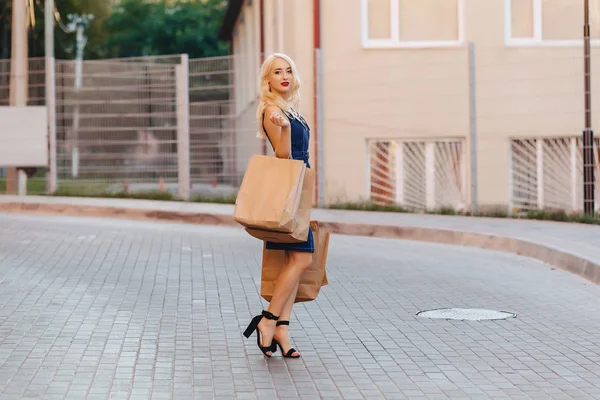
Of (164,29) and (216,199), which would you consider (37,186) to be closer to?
(216,199)

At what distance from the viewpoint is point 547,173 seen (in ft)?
62.1

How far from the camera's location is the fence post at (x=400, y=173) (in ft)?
62.4

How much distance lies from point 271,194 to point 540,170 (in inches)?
515

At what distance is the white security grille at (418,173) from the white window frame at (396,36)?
1595 millimetres

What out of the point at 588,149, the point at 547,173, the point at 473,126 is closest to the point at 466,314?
the point at 588,149

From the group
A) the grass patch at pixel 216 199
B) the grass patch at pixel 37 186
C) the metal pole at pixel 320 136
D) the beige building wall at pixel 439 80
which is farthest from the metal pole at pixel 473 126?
the grass patch at pixel 37 186

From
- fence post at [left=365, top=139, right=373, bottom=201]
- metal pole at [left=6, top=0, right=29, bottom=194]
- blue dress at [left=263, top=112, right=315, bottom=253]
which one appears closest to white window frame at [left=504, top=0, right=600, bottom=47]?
fence post at [left=365, top=139, right=373, bottom=201]

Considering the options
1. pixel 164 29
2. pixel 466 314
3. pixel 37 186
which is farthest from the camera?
pixel 164 29

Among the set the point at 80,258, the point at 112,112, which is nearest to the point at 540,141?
the point at 112,112

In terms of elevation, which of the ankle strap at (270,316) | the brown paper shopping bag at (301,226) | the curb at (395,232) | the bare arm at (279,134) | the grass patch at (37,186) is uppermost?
the bare arm at (279,134)

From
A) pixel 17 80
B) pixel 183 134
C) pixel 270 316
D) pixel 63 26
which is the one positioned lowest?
pixel 270 316

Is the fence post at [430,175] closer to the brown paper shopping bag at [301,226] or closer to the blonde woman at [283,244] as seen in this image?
the blonde woman at [283,244]

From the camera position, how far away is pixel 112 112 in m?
21.7

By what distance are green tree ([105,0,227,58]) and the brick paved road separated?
47.5 metres
